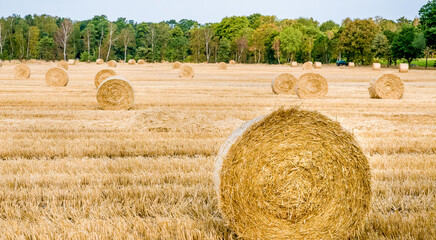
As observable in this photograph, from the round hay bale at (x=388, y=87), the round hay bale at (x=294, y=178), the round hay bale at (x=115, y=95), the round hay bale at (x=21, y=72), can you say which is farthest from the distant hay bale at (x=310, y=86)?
the round hay bale at (x=21, y=72)

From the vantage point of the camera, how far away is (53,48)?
9006cm

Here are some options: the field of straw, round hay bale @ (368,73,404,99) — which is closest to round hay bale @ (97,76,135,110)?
the field of straw

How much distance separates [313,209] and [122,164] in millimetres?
3422

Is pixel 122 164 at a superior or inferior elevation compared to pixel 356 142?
inferior

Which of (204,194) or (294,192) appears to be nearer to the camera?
(294,192)

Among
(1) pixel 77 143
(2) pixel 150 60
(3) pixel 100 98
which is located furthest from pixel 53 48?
(1) pixel 77 143

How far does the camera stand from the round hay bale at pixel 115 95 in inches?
529

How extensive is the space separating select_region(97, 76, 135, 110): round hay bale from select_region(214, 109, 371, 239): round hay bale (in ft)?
32.9

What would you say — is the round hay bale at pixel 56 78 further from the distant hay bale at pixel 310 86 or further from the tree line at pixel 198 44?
the tree line at pixel 198 44

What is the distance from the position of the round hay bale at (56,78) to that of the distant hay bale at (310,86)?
44.2 feet

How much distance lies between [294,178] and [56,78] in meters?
21.6

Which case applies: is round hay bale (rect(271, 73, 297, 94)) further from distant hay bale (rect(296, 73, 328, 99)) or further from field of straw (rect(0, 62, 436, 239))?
field of straw (rect(0, 62, 436, 239))

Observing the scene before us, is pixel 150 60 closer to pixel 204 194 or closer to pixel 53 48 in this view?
pixel 53 48

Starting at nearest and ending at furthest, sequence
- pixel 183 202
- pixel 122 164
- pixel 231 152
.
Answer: pixel 231 152, pixel 183 202, pixel 122 164
